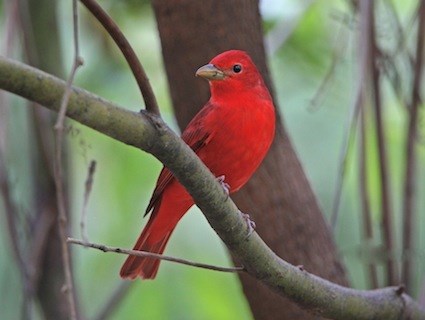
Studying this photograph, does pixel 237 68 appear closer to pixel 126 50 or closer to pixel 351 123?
pixel 351 123

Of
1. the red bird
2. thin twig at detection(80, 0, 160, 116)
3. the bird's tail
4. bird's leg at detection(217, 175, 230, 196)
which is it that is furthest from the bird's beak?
thin twig at detection(80, 0, 160, 116)

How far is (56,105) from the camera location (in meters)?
1.69

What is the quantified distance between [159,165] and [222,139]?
5.01 feet

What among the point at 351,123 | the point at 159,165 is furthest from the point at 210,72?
the point at 159,165

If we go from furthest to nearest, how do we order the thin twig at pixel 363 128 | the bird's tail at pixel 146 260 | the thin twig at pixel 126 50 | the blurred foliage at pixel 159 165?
1. the blurred foliage at pixel 159 165
2. the thin twig at pixel 363 128
3. the bird's tail at pixel 146 260
4. the thin twig at pixel 126 50

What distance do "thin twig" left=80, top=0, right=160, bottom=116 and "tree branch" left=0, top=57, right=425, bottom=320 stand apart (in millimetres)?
36

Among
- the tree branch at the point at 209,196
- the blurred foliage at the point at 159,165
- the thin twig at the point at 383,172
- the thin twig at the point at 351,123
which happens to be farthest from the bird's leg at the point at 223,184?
the blurred foliage at the point at 159,165

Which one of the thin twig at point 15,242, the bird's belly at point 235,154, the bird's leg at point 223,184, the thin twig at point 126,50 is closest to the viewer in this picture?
the thin twig at point 126,50

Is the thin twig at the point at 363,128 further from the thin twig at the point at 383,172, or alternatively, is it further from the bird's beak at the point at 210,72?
the bird's beak at the point at 210,72

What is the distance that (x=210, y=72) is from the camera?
2.65 meters

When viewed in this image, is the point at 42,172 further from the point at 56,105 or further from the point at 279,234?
the point at 56,105

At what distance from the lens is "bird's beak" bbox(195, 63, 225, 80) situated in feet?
8.60

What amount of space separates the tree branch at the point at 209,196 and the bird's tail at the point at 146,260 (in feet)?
1.64

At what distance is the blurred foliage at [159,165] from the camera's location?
410cm
